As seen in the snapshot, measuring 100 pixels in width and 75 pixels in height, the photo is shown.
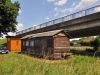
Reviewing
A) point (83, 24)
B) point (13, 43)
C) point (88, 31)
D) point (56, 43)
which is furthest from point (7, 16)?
point (56, 43)

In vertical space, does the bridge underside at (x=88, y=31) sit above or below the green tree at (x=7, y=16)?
below

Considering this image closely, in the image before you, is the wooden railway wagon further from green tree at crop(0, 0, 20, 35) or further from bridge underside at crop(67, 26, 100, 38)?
green tree at crop(0, 0, 20, 35)

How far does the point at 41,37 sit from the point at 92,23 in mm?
9133

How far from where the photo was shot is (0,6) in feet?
122

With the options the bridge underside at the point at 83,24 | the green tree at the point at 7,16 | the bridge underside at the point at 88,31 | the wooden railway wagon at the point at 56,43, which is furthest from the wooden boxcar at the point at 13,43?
the wooden railway wagon at the point at 56,43

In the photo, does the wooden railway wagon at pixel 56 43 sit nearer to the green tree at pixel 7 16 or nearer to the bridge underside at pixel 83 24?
the bridge underside at pixel 83 24

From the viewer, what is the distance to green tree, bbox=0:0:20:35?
38156 millimetres

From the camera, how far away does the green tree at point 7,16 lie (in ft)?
125

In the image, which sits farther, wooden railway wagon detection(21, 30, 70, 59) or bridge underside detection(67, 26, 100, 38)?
bridge underside detection(67, 26, 100, 38)

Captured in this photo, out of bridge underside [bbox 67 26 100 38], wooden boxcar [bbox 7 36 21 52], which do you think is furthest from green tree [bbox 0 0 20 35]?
bridge underside [bbox 67 26 100 38]

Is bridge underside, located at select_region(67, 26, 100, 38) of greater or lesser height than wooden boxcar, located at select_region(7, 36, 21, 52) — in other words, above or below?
above

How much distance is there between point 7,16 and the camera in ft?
128

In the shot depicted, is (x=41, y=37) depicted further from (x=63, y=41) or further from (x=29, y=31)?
(x=29, y=31)

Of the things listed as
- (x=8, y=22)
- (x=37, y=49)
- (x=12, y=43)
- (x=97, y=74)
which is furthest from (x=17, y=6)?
(x=97, y=74)
